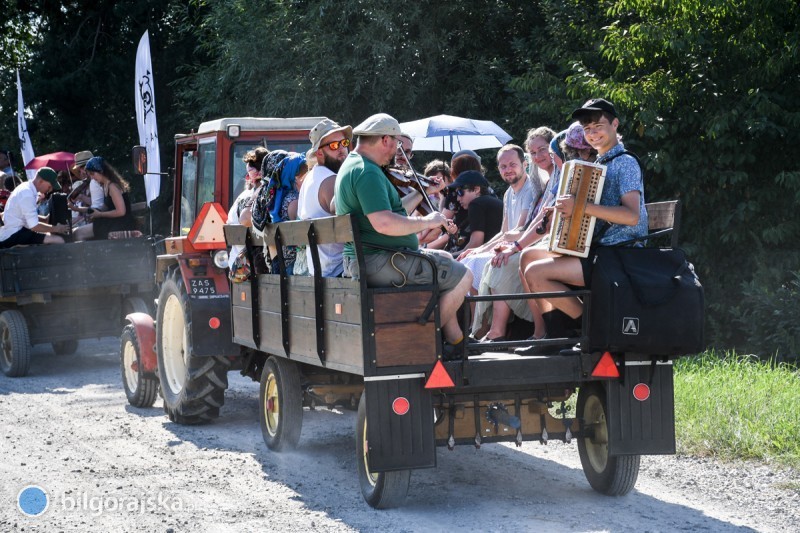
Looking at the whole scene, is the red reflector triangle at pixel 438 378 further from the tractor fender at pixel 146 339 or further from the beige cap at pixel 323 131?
the tractor fender at pixel 146 339

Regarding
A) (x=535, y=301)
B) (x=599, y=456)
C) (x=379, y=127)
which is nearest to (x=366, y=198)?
(x=379, y=127)

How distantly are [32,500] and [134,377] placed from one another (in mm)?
3863

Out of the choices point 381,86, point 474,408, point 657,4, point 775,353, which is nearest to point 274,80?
point 381,86

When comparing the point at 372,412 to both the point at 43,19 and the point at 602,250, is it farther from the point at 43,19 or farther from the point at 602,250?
the point at 43,19

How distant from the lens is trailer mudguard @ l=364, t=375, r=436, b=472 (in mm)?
5734

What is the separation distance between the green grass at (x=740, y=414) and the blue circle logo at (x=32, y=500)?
4012mm

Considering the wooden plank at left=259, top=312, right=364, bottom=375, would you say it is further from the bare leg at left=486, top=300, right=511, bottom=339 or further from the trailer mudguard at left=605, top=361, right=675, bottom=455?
the trailer mudguard at left=605, top=361, right=675, bottom=455

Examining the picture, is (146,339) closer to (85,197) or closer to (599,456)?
(85,197)


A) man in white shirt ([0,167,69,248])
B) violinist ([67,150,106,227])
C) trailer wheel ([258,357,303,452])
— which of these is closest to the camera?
trailer wheel ([258,357,303,452])

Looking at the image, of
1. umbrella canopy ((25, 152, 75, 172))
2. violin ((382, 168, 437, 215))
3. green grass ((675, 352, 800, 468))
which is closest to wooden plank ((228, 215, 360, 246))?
violin ((382, 168, 437, 215))

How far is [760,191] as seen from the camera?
515 inches

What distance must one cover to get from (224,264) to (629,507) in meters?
4.14

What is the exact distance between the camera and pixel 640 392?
6.07 m

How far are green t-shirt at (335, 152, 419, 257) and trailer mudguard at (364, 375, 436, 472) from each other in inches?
29.3
